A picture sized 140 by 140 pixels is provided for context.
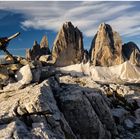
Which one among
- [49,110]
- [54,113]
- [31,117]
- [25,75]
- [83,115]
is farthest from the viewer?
[25,75]

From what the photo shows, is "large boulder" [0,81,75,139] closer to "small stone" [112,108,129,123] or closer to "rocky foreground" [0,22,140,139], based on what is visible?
"rocky foreground" [0,22,140,139]

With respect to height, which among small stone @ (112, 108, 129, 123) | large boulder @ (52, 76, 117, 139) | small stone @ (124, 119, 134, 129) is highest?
large boulder @ (52, 76, 117, 139)

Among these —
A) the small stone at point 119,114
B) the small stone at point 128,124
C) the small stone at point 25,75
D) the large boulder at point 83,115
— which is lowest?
the small stone at point 128,124

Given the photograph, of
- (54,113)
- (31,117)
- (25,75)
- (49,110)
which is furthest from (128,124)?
(31,117)

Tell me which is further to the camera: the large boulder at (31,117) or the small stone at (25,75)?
the small stone at (25,75)

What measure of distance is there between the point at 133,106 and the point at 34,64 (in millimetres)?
15604

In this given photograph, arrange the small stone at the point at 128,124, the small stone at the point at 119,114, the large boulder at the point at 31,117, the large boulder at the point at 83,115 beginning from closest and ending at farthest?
the large boulder at the point at 31,117
the large boulder at the point at 83,115
the small stone at the point at 128,124
the small stone at the point at 119,114

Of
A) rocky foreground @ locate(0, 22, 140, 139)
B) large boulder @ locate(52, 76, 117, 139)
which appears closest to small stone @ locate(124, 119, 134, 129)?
rocky foreground @ locate(0, 22, 140, 139)

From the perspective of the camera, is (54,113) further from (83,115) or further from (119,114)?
(119,114)

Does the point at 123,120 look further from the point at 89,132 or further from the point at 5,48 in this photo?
the point at 5,48

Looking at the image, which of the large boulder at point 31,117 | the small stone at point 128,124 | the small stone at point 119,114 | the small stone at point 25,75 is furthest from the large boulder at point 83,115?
the small stone at point 119,114

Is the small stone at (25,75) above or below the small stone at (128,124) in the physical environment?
above

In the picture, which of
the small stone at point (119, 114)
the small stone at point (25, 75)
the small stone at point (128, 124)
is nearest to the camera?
the small stone at point (25, 75)

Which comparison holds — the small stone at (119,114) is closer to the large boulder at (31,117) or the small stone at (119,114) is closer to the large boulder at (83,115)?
the large boulder at (83,115)
